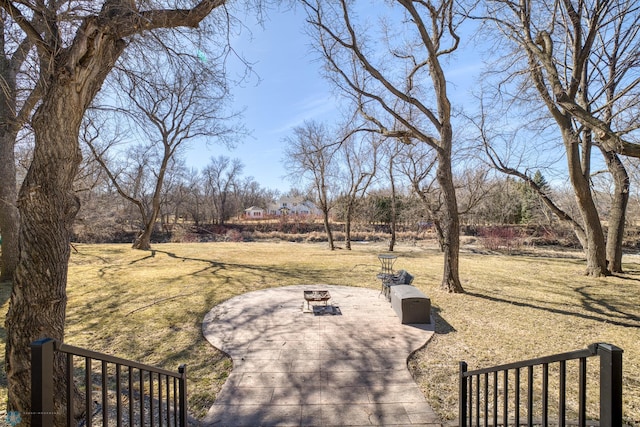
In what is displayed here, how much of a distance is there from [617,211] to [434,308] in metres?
8.24

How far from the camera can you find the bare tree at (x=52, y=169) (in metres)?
2.60

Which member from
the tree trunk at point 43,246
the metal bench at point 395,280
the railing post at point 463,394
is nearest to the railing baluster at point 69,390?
the tree trunk at point 43,246

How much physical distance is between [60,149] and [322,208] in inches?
655

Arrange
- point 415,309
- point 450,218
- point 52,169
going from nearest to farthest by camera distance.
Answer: point 52,169 < point 415,309 < point 450,218

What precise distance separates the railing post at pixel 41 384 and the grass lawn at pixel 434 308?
6.99ft

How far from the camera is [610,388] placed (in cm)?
127

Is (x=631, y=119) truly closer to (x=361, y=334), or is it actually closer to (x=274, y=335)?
(x=361, y=334)

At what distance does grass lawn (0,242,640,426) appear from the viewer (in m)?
3.97

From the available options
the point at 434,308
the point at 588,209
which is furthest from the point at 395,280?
the point at 588,209

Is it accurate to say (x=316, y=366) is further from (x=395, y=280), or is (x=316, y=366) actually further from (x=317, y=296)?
(x=395, y=280)

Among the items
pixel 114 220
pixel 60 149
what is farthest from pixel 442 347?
pixel 114 220

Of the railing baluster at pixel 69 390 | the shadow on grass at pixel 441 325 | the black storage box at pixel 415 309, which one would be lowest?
the shadow on grass at pixel 441 325

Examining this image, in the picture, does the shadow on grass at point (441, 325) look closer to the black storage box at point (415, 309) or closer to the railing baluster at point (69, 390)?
the black storage box at point (415, 309)

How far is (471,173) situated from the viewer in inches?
637
